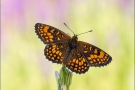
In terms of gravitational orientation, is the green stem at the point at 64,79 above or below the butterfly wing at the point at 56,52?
below

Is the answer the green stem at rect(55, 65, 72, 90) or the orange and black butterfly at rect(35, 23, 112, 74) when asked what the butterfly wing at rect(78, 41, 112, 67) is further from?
the green stem at rect(55, 65, 72, 90)

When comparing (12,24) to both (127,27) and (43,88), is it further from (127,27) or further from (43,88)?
(127,27)

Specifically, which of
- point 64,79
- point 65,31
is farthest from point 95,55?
point 65,31

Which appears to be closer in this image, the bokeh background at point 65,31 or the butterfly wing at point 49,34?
the butterfly wing at point 49,34

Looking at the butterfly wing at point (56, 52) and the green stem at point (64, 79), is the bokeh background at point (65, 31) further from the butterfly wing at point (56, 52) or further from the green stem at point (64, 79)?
the green stem at point (64, 79)

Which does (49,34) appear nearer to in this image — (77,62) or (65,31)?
(77,62)

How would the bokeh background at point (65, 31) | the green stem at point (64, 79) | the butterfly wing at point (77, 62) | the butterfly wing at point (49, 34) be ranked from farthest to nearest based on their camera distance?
the bokeh background at point (65, 31) → the butterfly wing at point (49, 34) → the butterfly wing at point (77, 62) → the green stem at point (64, 79)

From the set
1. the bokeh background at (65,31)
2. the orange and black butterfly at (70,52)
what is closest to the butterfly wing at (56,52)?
the orange and black butterfly at (70,52)
